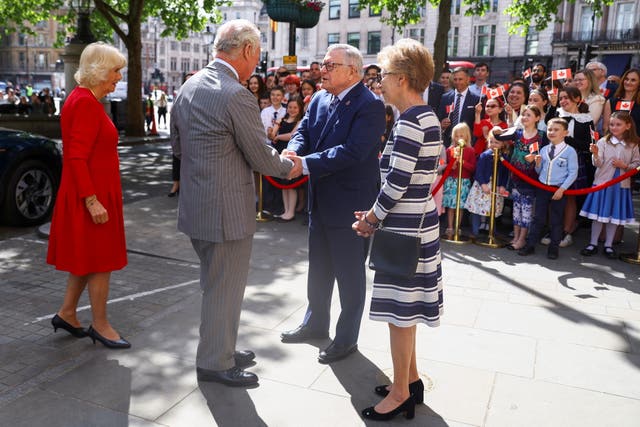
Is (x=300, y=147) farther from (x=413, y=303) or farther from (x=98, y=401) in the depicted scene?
(x=98, y=401)

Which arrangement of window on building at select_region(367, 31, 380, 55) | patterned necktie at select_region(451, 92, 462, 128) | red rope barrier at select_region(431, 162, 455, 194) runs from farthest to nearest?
window on building at select_region(367, 31, 380, 55), patterned necktie at select_region(451, 92, 462, 128), red rope barrier at select_region(431, 162, 455, 194)

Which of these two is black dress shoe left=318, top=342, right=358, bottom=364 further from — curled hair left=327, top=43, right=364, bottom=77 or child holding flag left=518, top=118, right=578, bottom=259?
child holding flag left=518, top=118, right=578, bottom=259

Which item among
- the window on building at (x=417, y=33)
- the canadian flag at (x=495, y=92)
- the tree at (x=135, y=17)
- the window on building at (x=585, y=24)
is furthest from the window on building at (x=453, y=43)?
the canadian flag at (x=495, y=92)

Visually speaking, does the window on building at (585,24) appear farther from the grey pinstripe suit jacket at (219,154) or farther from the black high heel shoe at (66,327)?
the black high heel shoe at (66,327)

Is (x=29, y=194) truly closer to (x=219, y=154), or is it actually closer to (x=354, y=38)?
(x=219, y=154)

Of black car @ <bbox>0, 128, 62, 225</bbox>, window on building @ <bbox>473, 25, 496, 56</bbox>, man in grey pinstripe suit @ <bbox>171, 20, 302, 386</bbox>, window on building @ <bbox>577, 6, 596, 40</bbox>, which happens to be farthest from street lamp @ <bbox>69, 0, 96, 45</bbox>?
window on building @ <bbox>473, 25, 496, 56</bbox>

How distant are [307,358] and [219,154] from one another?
158 centimetres

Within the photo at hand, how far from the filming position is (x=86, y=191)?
391cm

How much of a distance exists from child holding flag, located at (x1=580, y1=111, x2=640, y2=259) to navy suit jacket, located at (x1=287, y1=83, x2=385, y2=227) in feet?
13.8

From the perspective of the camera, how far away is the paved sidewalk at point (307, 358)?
3445 mm

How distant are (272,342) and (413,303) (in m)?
1.51

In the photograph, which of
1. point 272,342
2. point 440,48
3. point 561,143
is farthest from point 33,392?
point 440,48

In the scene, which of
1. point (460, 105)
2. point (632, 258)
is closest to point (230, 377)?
point (632, 258)

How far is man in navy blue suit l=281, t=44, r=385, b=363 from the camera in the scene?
Answer: 3951 mm
